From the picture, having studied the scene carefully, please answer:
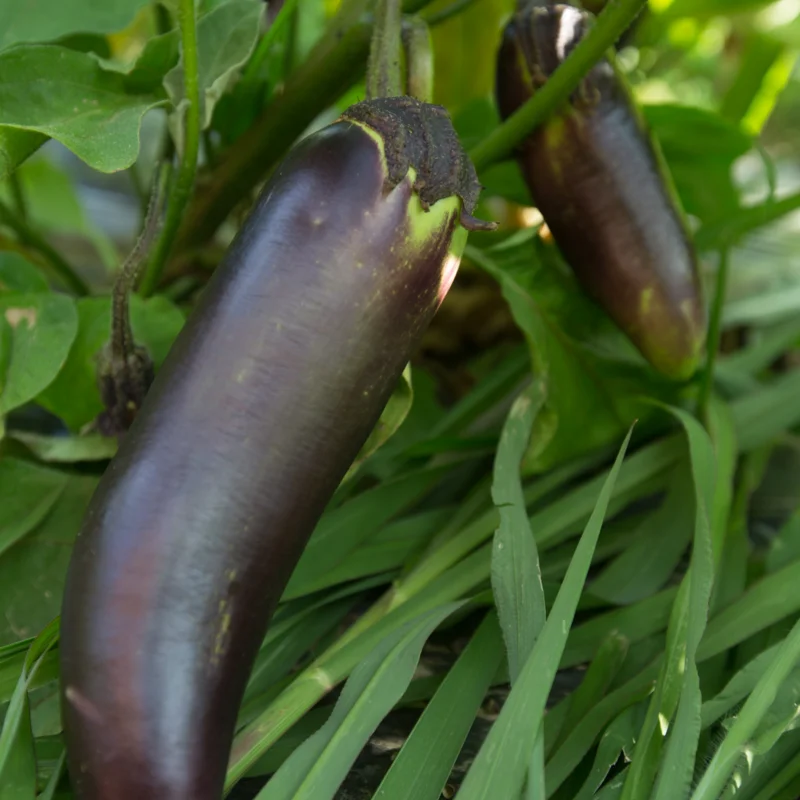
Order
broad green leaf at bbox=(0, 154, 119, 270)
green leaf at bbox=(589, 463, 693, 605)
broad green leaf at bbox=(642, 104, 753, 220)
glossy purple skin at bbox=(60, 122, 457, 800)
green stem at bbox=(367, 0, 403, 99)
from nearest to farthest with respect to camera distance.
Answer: glossy purple skin at bbox=(60, 122, 457, 800)
green stem at bbox=(367, 0, 403, 99)
green leaf at bbox=(589, 463, 693, 605)
broad green leaf at bbox=(642, 104, 753, 220)
broad green leaf at bbox=(0, 154, 119, 270)

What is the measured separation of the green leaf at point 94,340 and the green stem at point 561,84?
22cm

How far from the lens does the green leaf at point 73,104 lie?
0.41m

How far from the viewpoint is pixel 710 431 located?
579 millimetres

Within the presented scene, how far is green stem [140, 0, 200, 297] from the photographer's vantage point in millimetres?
Result: 428

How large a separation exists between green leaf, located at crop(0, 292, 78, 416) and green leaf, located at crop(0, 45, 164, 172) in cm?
10

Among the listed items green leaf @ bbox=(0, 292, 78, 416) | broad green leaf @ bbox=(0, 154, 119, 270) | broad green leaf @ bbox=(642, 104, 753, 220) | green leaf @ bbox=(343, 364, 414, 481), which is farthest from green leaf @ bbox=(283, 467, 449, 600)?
broad green leaf @ bbox=(0, 154, 119, 270)

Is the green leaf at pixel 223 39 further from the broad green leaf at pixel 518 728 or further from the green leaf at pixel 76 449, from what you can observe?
the broad green leaf at pixel 518 728

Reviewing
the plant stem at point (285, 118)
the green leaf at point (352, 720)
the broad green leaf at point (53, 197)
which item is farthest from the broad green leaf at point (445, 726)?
the broad green leaf at point (53, 197)

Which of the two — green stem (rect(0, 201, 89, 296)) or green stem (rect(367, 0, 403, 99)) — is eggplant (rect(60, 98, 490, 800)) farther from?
green stem (rect(0, 201, 89, 296))

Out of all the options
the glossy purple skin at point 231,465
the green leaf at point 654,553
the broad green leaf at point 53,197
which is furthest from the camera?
the broad green leaf at point 53,197

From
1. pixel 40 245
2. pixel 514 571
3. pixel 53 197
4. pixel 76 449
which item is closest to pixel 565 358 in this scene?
pixel 514 571

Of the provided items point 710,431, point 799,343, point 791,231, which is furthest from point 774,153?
point 710,431

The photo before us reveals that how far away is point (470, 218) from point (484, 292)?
48 cm

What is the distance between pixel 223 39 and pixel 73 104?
94mm
